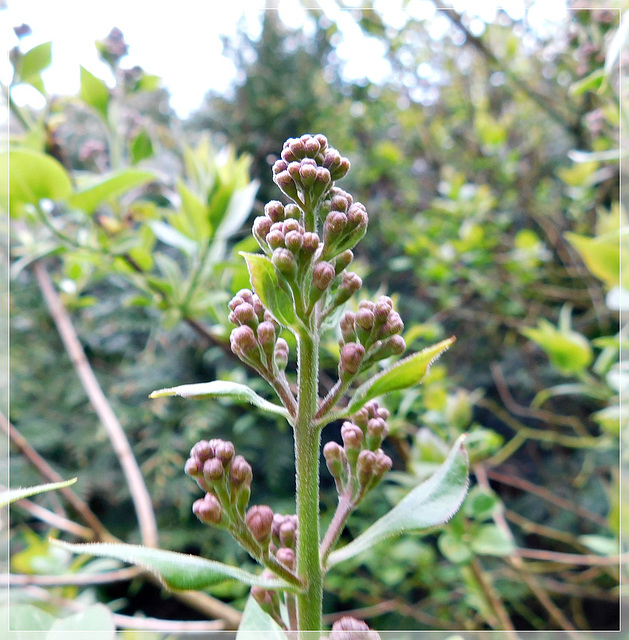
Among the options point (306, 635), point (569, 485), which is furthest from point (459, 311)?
point (306, 635)

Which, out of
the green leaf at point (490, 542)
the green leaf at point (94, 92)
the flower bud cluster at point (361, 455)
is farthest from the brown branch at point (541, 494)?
the green leaf at point (94, 92)

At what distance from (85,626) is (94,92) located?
1.98ft

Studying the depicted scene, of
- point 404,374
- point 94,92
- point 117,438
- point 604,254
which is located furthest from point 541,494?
point 94,92

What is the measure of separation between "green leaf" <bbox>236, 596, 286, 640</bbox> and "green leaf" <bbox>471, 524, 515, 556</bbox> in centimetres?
40

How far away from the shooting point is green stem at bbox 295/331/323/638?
0.21 m

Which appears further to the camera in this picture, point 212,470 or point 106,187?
point 106,187

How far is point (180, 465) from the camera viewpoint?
1.15 m

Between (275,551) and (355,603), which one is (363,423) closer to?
(275,551)

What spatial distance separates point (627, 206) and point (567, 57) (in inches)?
17.1

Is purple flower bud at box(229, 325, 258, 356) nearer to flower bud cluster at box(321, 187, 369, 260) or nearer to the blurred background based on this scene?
flower bud cluster at box(321, 187, 369, 260)

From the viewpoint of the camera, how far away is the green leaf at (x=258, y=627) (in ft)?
0.74

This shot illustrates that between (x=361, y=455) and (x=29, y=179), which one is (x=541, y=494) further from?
(x=29, y=179)

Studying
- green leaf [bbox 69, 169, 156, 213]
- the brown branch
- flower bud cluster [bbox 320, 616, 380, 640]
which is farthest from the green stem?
the brown branch

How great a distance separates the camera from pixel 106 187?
52 centimetres
